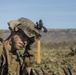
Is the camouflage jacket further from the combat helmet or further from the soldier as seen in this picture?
the combat helmet

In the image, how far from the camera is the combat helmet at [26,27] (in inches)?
271

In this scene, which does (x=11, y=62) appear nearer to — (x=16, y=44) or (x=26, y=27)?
(x=16, y=44)

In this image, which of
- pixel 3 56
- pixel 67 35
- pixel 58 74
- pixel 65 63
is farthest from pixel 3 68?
pixel 67 35

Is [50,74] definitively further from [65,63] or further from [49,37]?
[49,37]

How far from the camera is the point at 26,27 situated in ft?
22.8

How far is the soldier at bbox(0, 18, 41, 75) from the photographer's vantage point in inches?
269

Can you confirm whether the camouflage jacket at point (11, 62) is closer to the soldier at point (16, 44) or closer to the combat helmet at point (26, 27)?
the soldier at point (16, 44)

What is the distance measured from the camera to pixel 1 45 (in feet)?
22.3

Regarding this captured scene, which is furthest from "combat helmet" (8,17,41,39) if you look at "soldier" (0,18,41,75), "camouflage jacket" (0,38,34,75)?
"camouflage jacket" (0,38,34,75)

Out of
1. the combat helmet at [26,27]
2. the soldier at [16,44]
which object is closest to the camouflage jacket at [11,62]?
the soldier at [16,44]

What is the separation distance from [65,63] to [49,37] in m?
39.6

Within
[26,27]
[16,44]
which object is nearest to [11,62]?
[16,44]

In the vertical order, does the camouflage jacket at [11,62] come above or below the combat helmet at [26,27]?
below

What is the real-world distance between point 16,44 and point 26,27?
1.09 feet
